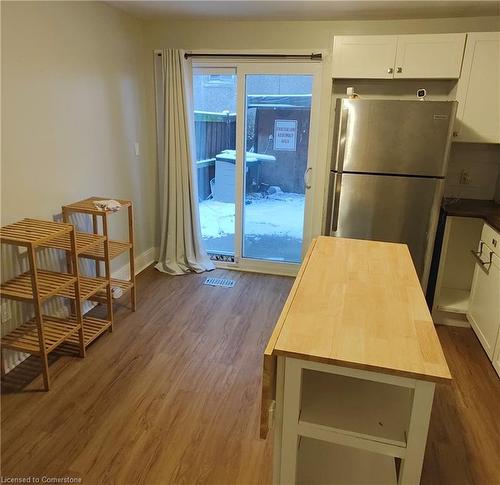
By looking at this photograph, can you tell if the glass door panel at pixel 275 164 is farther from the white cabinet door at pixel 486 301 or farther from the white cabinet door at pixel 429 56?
the white cabinet door at pixel 486 301

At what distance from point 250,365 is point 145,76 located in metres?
2.86

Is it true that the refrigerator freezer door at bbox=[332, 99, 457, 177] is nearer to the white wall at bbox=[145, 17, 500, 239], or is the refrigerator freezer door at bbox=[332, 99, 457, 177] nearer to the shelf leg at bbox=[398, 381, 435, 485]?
the white wall at bbox=[145, 17, 500, 239]

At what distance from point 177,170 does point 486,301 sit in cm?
278

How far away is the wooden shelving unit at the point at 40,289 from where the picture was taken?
6.83ft

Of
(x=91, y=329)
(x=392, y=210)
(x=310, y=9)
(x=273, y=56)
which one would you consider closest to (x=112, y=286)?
(x=91, y=329)

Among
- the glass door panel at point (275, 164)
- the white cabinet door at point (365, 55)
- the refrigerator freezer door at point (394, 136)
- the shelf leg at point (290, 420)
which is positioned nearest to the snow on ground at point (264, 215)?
the glass door panel at point (275, 164)

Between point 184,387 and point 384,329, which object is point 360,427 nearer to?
point 384,329

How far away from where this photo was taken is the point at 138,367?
2469 mm

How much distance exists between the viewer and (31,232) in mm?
2193

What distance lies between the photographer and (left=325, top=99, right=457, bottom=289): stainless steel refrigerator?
111 inches

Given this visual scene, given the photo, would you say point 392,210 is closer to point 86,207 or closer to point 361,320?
point 361,320

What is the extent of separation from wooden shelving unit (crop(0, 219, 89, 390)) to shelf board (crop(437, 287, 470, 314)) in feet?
8.75

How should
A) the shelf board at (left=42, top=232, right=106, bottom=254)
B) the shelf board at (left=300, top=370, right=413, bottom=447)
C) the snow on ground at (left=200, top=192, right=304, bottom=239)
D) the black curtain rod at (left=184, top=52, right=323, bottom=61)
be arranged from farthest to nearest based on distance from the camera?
the snow on ground at (left=200, top=192, right=304, bottom=239) → the black curtain rod at (left=184, top=52, right=323, bottom=61) → the shelf board at (left=42, top=232, right=106, bottom=254) → the shelf board at (left=300, top=370, right=413, bottom=447)

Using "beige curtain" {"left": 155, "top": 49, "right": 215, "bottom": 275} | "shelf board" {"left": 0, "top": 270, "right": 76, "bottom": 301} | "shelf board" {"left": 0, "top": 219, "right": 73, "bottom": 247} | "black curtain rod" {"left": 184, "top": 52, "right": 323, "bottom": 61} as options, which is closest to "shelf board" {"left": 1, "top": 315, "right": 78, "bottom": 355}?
"shelf board" {"left": 0, "top": 270, "right": 76, "bottom": 301}
